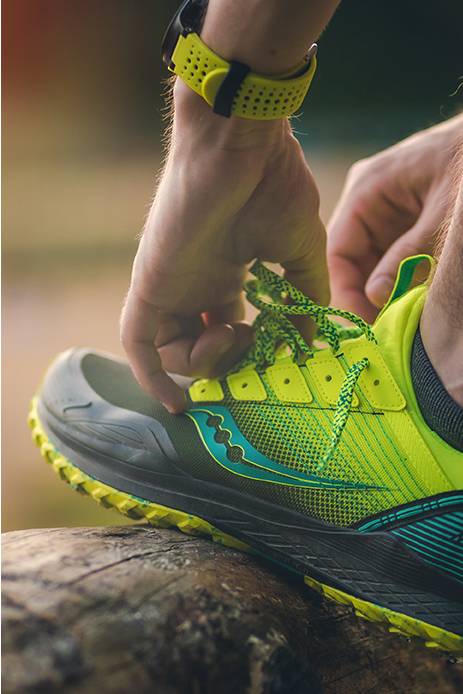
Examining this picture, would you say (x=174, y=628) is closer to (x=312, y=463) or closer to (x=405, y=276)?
(x=312, y=463)

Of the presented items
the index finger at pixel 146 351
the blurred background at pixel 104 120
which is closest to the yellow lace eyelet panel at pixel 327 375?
the index finger at pixel 146 351

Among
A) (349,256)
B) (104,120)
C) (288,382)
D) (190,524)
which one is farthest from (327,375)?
(104,120)

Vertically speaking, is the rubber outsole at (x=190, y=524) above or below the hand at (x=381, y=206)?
below

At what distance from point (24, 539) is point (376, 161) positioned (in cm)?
106

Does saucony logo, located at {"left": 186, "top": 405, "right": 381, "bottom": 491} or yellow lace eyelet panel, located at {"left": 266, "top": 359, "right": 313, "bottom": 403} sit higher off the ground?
yellow lace eyelet panel, located at {"left": 266, "top": 359, "right": 313, "bottom": 403}

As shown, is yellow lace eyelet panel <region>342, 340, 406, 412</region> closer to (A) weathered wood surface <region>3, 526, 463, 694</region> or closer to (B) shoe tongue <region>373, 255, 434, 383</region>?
(B) shoe tongue <region>373, 255, 434, 383</region>

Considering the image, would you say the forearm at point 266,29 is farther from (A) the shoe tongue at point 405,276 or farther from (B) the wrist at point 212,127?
(A) the shoe tongue at point 405,276

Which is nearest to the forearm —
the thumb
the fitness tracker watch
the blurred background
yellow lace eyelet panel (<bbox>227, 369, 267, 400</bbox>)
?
the fitness tracker watch

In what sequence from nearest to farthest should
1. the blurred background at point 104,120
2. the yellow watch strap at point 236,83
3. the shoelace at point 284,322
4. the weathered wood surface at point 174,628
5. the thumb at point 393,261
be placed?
the weathered wood surface at point 174,628, the yellow watch strap at point 236,83, the shoelace at point 284,322, the thumb at point 393,261, the blurred background at point 104,120

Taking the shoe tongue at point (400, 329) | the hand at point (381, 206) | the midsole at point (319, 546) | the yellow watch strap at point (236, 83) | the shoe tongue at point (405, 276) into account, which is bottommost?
the midsole at point (319, 546)

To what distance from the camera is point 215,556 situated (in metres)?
1.02

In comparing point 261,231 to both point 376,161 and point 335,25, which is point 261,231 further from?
point 335,25

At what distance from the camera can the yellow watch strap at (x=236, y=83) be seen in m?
0.89

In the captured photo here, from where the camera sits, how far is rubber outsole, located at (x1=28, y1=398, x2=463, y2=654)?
0.95 m
